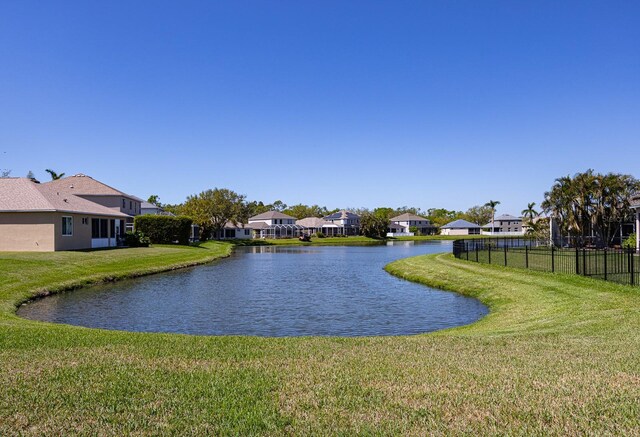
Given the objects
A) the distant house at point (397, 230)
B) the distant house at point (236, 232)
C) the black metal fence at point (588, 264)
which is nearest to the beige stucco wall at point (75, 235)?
the black metal fence at point (588, 264)

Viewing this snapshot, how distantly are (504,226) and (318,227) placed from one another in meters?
52.5

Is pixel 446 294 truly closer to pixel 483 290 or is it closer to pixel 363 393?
pixel 483 290

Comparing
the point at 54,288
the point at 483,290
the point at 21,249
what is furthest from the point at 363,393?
the point at 21,249

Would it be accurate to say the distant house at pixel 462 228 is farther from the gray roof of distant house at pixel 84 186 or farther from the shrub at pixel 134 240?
the shrub at pixel 134 240

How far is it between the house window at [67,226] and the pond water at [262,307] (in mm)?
10838

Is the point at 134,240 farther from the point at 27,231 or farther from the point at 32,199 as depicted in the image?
the point at 27,231

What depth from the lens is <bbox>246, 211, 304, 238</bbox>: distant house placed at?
4625 inches

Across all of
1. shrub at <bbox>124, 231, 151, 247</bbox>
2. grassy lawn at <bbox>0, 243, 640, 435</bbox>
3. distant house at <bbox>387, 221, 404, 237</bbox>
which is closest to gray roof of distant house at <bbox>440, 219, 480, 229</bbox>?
distant house at <bbox>387, 221, 404, 237</bbox>

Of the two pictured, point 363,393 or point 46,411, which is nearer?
point 46,411

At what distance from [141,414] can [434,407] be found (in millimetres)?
3296

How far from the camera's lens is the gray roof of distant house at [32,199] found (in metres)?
36.4

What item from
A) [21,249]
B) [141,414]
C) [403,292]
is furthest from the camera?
[21,249]

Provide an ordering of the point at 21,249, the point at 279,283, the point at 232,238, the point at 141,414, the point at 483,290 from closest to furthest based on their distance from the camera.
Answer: the point at 141,414, the point at 483,290, the point at 279,283, the point at 21,249, the point at 232,238

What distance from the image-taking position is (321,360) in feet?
28.6
